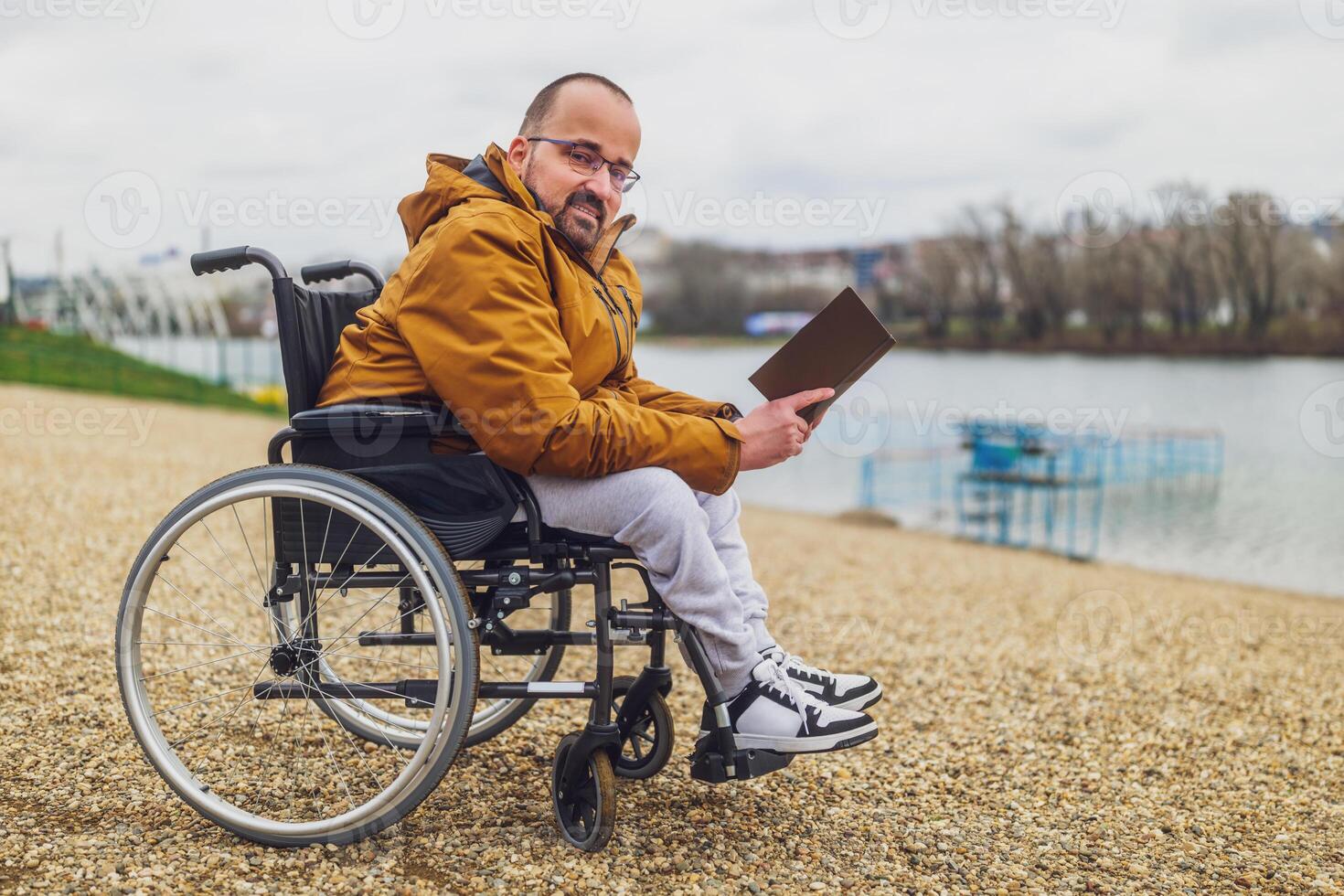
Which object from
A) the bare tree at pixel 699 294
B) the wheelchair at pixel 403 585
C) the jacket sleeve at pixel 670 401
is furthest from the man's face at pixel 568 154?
the bare tree at pixel 699 294

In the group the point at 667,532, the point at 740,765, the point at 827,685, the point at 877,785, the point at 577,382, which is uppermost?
the point at 577,382

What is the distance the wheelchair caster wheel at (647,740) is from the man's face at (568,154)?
112 cm

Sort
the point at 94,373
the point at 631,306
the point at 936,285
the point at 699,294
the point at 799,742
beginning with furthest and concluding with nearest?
1. the point at 936,285
2. the point at 699,294
3. the point at 94,373
4. the point at 631,306
5. the point at 799,742

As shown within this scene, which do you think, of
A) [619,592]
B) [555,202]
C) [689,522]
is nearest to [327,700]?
[689,522]

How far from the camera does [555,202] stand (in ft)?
8.01

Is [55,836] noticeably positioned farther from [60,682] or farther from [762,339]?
[762,339]

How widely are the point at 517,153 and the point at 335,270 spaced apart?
71 centimetres

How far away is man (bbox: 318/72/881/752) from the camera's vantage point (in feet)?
7.16

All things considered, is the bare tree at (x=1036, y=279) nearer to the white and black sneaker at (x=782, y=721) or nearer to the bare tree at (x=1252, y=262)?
the bare tree at (x=1252, y=262)

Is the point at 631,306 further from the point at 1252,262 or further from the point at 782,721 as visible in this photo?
the point at 1252,262

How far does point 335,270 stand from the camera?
2902 millimetres

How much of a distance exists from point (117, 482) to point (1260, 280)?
111 ft

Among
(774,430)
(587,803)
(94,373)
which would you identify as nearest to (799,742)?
(587,803)

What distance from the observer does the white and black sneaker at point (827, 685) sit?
8.29 ft
